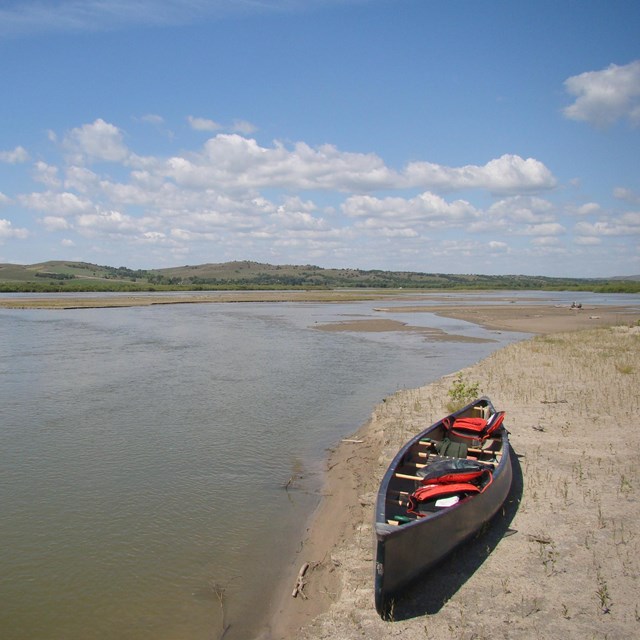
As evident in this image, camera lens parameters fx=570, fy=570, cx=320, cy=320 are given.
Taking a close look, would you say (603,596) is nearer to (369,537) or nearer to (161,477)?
(369,537)

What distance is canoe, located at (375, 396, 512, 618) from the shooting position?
279 inches

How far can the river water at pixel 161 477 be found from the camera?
26.6 feet

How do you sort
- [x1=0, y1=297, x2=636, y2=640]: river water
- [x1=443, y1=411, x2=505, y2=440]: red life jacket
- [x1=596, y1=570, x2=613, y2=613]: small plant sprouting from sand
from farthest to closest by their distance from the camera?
[x1=443, y1=411, x2=505, y2=440]: red life jacket
[x1=0, y1=297, x2=636, y2=640]: river water
[x1=596, y1=570, x2=613, y2=613]: small plant sprouting from sand

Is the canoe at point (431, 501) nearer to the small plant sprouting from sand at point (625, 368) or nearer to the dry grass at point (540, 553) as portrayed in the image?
the dry grass at point (540, 553)

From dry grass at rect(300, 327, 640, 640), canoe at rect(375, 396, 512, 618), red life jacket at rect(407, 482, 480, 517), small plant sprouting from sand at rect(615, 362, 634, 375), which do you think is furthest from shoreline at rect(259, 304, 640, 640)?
red life jacket at rect(407, 482, 480, 517)

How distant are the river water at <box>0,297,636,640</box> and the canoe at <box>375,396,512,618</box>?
2053 millimetres

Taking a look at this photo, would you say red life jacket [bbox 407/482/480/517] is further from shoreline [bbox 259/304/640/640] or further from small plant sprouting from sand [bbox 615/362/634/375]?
small plant sprouting from sand [bbox 615/362/634/375]

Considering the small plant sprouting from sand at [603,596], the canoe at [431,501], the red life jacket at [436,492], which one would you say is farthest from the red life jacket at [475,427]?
the small plant sprouting from sand at [603,596]

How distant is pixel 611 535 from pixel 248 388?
51.6 ft

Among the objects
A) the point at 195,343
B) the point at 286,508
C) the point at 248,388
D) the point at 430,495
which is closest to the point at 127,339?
the point at 195,343

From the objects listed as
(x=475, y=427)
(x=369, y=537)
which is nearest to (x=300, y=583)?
(x=369, y=537)

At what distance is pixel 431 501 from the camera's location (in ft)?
28.2

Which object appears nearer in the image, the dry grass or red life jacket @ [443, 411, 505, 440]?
the dry grass

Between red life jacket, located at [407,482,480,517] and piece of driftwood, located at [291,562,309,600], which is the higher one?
red life jacket, located at [407,482,480,517]
